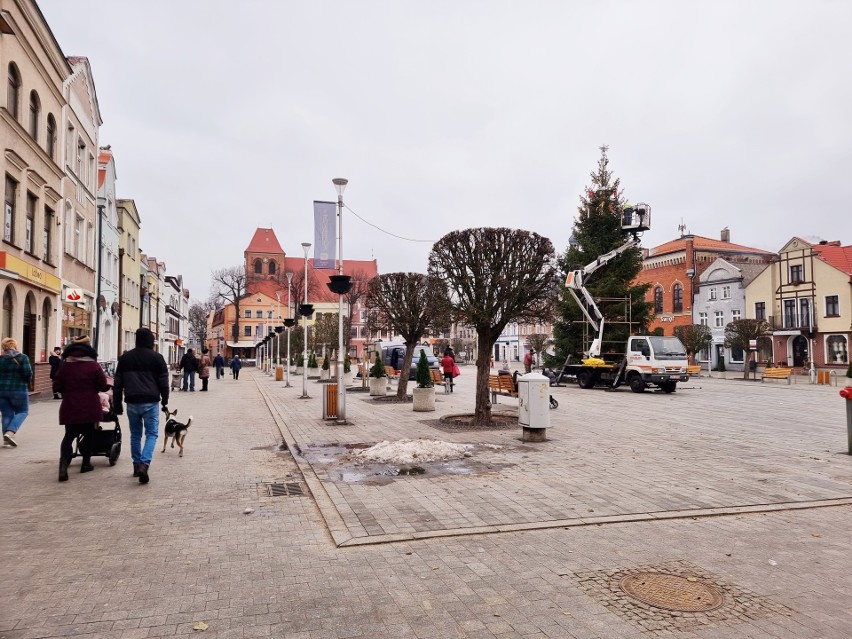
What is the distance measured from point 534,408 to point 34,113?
20.4 m

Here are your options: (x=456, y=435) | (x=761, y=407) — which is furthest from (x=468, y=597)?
(x=761, y=407)

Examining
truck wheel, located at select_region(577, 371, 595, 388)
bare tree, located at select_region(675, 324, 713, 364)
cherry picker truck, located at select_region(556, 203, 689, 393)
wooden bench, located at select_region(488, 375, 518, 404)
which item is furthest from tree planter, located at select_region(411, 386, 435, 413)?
bare tree, located at select_region(675, 324, 713, 364)

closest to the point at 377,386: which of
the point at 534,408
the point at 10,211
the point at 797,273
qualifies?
the point at 534,408

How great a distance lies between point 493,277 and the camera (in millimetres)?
12930

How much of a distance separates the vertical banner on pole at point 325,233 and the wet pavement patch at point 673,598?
1269 cm

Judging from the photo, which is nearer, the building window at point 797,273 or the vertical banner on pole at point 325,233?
the vertical banner on pole at point 325,233

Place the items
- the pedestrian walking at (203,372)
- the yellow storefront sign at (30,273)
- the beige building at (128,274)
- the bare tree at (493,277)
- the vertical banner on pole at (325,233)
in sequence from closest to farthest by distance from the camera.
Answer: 1. the bare tree at (493,277)
2. the vertical banner on pole at (325,233)
3. the yellow storefront sign at (30,273)
4. the pedestrian walking at (203,372)
5. the beige building at (128,274)

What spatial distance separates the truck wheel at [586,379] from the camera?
2658 cm

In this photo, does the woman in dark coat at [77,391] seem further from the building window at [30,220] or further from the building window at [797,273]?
the building window at [797,273]

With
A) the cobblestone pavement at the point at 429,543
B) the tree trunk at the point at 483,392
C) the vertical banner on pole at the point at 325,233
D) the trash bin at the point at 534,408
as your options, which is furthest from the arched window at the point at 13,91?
the trash bin at the point at 534,408

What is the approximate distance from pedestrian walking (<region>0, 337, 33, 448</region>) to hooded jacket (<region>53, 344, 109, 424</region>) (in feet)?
9.65

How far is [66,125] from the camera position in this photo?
79.0ft

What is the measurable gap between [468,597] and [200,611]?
1760mm

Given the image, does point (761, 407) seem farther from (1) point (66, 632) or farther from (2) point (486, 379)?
(1) point (66, 632)
